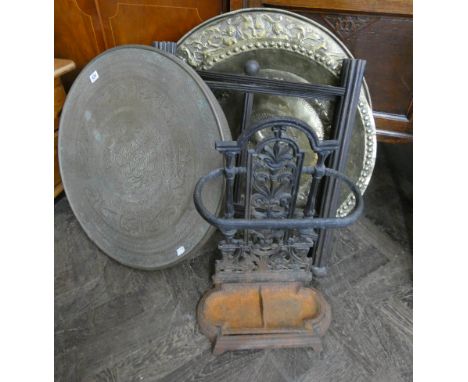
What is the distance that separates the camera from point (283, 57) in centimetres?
103

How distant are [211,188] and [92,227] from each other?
48cm

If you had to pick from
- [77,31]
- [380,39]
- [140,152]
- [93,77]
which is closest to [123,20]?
[77,31]

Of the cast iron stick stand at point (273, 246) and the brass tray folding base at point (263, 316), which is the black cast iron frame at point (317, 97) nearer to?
the cast iron stick stand at point (273, 246)

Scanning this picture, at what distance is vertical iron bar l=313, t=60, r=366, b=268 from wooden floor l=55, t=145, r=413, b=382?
0.24 meters

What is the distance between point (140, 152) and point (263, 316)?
60 centimetres

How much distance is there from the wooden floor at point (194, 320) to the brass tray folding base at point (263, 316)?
5cm

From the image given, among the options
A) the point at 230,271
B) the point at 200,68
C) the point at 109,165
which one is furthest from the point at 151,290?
the point at 200,68

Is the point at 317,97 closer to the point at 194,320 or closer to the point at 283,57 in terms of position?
the point at 283,57

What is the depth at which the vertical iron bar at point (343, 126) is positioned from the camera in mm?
959

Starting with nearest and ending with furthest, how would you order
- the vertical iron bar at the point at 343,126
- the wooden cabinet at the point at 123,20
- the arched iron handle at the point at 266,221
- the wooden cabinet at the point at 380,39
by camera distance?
the arched iron handle at the point at 266,221
the vertical iron bar at the point at 343,126
the wooden cabinet at the point at 380,39
the wooden cabinet at the point at 123,20

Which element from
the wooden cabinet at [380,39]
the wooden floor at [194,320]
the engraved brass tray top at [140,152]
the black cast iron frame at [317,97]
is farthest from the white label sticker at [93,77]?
the wooden floor at [194,320]

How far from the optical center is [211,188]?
3.22ft

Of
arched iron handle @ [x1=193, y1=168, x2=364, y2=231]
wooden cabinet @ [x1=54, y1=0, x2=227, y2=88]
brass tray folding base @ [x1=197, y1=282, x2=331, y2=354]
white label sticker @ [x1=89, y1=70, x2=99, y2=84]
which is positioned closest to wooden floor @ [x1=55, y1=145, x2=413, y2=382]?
brass tray folding base @ [x1=197, y1=282, x2=331, y2=354]

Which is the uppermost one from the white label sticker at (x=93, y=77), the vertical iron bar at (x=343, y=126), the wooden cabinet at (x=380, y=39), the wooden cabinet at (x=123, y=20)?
the wooden cabinet at (x=123, y=20)
